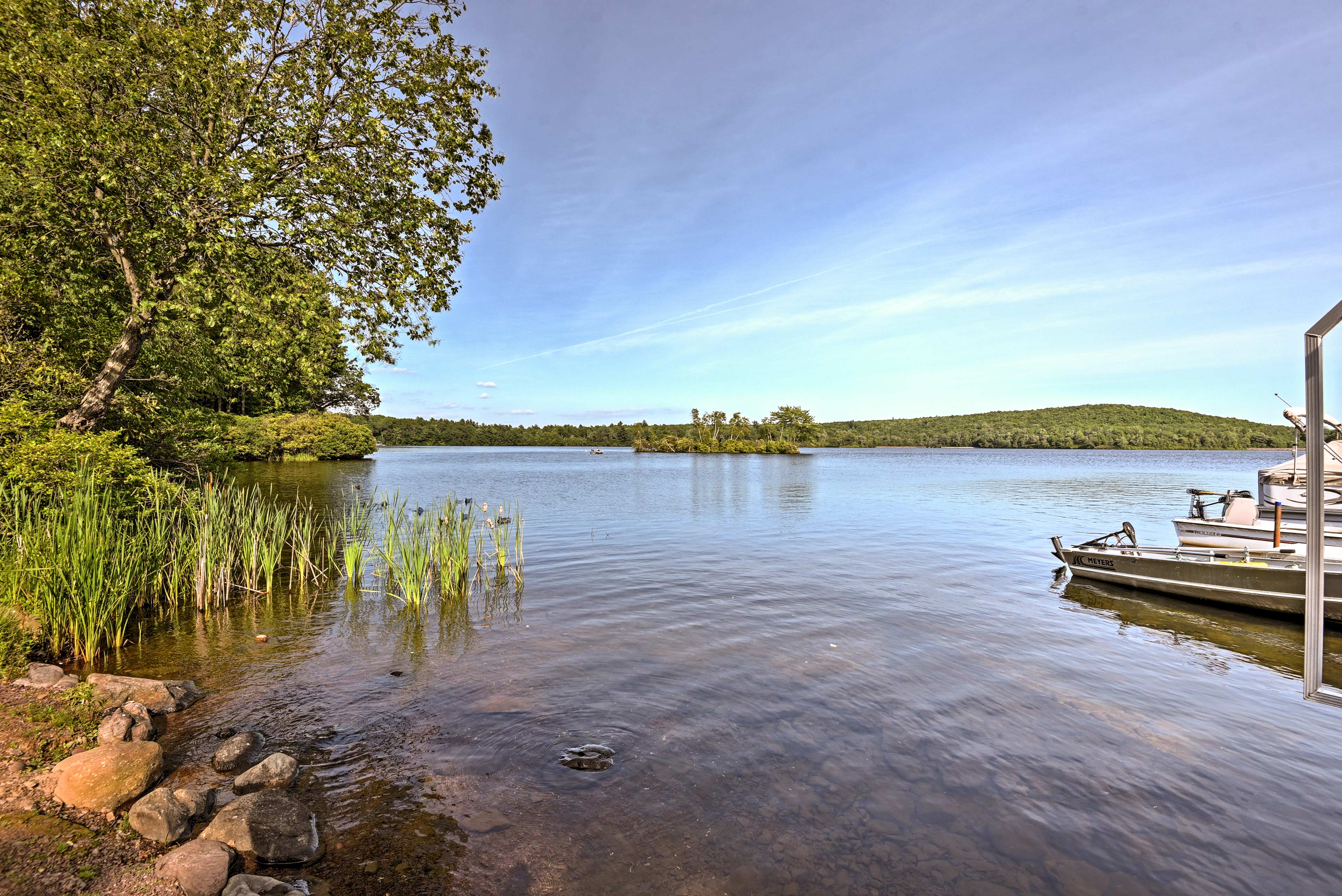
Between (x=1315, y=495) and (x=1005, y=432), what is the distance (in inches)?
6650

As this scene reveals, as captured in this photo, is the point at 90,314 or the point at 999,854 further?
the point at 90,314

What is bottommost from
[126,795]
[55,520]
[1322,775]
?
[1322,775]

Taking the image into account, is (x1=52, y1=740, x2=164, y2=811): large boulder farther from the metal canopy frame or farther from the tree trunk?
the tree trunk

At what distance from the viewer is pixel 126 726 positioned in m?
5.49

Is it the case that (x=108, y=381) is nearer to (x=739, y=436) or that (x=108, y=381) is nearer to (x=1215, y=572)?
(x=1215, y=572)

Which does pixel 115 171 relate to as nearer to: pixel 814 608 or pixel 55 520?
pixel 55 520

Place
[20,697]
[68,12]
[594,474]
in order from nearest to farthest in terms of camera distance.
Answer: [20,697] < [68,12] < [594,474]

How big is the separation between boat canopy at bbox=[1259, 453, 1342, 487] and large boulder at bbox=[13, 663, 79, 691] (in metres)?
23.0

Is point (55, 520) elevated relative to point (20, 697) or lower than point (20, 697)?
elevated

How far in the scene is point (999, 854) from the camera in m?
4.64

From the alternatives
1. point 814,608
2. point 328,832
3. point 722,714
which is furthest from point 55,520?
point 814,608

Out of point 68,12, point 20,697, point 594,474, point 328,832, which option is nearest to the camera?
point 328,832

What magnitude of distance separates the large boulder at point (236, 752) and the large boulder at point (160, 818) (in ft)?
3.29

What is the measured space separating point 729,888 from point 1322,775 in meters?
6.53
